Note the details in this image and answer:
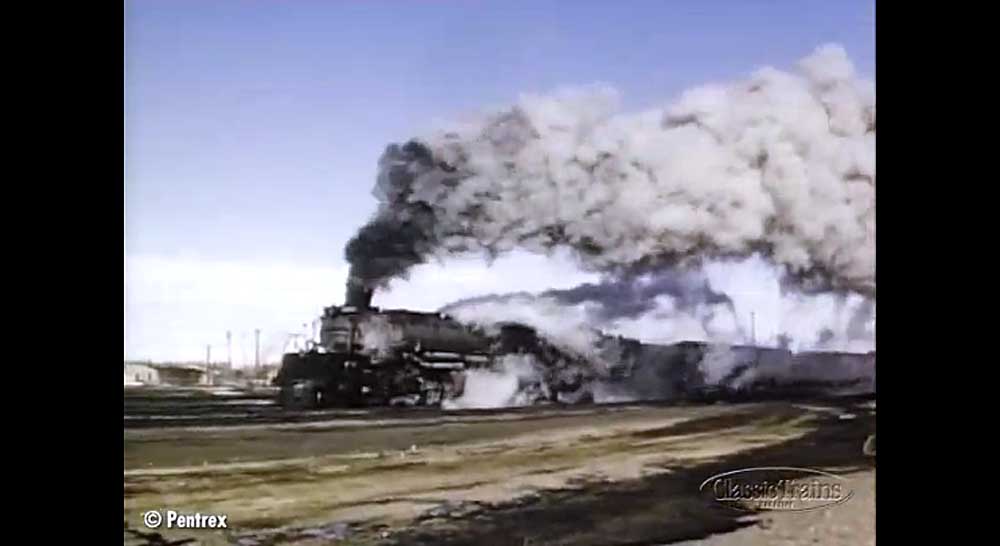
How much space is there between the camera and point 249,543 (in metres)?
2.24

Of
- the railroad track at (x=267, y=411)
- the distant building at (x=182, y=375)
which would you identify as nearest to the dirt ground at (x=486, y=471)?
the railroad track at (x=267, y=411)

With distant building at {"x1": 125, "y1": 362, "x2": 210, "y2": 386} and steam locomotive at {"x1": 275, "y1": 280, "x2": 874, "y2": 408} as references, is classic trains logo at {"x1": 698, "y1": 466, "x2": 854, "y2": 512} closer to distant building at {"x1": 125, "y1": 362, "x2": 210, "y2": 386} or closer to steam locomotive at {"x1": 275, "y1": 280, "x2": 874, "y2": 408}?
steam locomotive at {"x1": 275, "y1": 280, "x2": 874, "y2": 408}

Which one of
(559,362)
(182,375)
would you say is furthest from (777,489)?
(182,375)

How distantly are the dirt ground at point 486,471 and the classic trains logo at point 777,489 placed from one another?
0.07 feet

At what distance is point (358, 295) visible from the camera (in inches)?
88.3

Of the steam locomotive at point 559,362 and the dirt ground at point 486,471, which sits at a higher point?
the steam locomotive at point 559,362

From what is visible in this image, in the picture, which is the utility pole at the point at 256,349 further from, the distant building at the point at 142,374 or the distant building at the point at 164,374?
the distant building at the point at 142,374

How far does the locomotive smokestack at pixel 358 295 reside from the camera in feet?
7.34

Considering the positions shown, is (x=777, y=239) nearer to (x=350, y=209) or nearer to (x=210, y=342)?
(x=350, y=209)

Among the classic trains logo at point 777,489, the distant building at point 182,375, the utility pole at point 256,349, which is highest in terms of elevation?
the utility pole at point 256,349

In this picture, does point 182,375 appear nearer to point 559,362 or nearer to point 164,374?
point 164,374

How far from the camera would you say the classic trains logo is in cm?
222

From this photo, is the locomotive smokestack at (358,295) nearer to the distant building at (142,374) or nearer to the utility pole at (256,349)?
the utility pole at (256,349)
